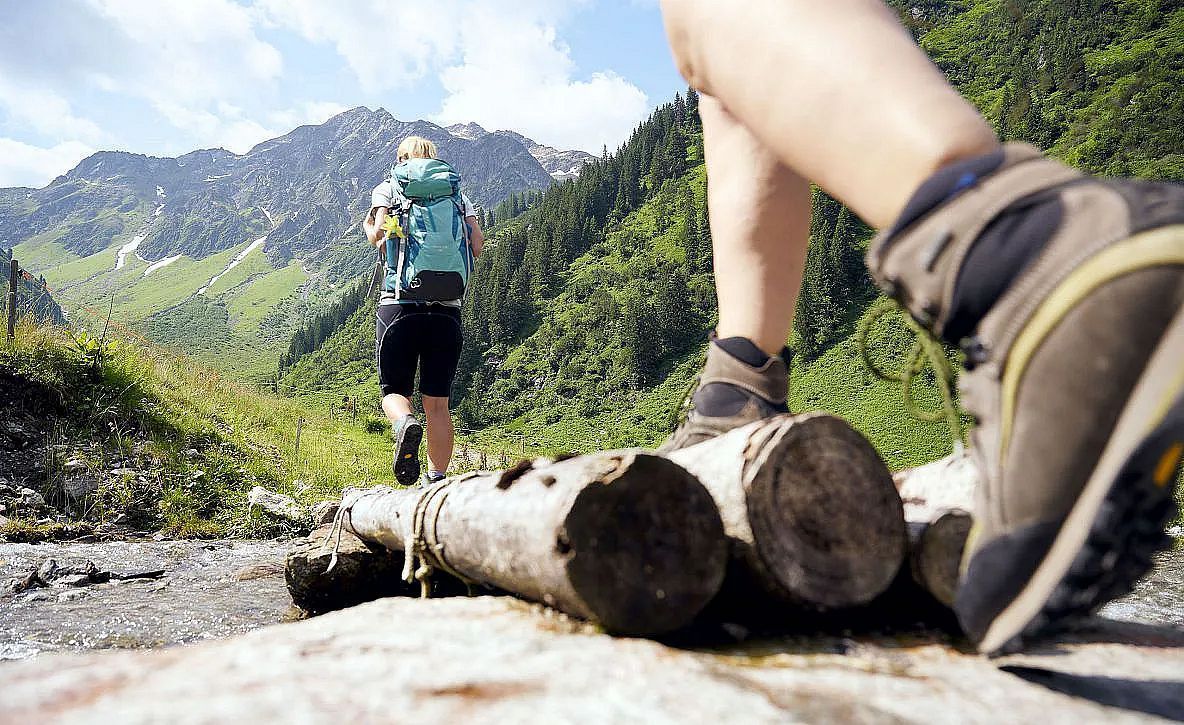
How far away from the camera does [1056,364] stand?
0.81 metres

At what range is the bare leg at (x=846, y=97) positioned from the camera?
0.94 metres

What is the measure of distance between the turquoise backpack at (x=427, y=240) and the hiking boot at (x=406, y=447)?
726 millimetres

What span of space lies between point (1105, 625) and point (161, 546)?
5.53 meters

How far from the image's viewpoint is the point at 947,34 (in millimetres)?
94000

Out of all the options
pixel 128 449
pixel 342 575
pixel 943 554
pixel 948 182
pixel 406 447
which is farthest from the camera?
pixel 128 449

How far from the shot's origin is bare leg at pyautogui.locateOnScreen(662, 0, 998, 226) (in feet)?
3.07

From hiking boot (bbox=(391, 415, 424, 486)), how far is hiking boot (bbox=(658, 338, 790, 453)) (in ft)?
8.58

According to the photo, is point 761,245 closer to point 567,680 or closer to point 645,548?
point 645,548

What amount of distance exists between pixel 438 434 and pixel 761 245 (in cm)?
295

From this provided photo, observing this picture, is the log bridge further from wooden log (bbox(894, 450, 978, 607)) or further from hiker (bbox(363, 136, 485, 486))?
hiker (bbox(363, 136, 485, 486))

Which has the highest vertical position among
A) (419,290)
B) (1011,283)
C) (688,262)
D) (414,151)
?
(688,262)

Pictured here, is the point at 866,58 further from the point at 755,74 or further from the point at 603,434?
the point at 603,434

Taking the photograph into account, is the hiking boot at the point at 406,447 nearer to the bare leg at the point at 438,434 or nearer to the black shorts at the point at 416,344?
the bare leg at the point at 438,434

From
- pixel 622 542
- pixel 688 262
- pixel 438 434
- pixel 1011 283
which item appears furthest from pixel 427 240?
pixel 688 262
